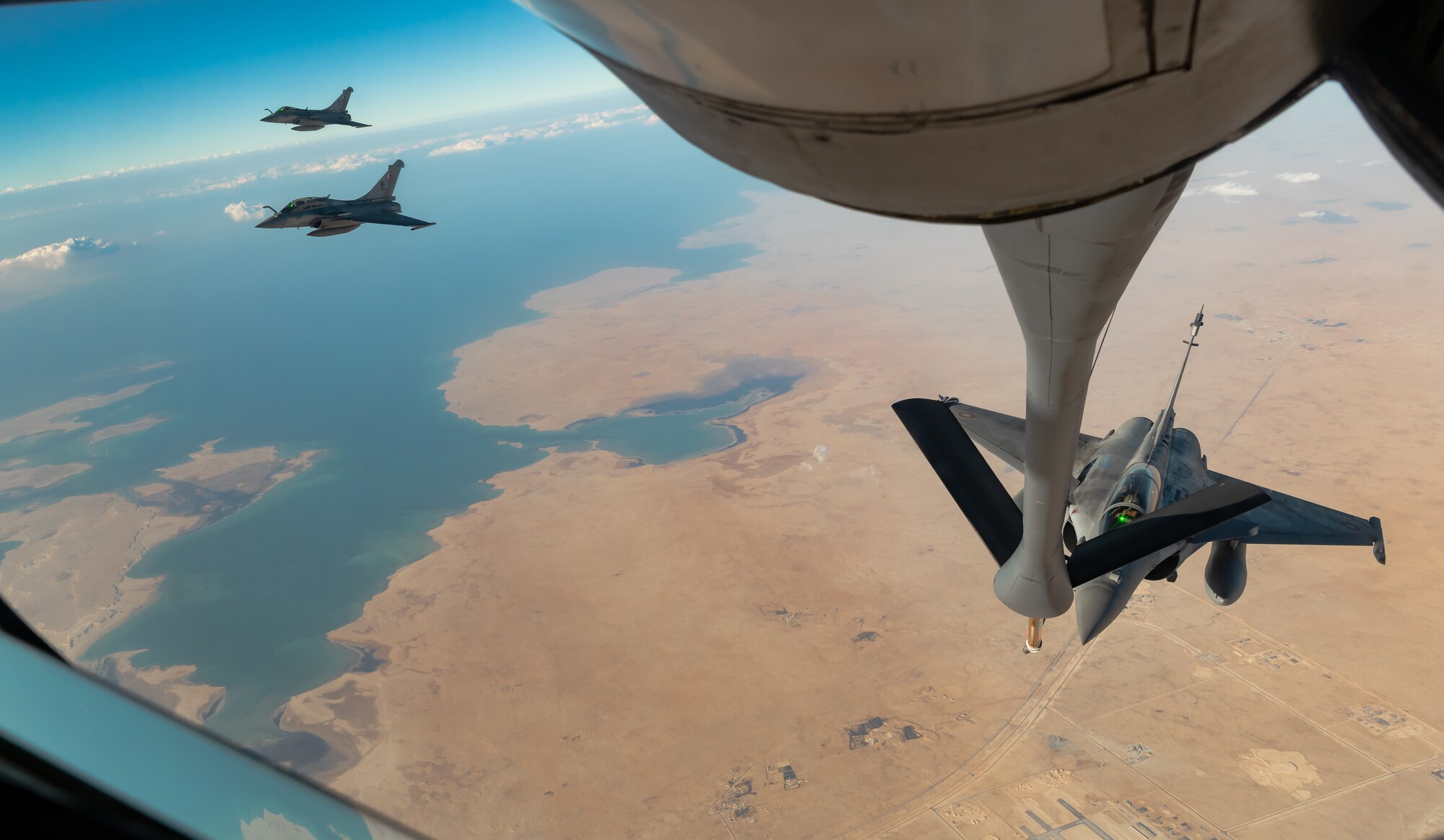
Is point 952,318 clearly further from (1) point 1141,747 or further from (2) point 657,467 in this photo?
(1) point 1141,747

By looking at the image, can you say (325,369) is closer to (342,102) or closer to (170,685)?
(170,685)

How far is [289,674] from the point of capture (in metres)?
35.8

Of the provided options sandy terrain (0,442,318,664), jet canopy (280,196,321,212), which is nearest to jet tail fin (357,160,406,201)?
jet canopy (280,196,321,212)

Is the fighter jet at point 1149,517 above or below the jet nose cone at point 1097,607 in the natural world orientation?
above

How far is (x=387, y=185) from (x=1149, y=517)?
17009 mm

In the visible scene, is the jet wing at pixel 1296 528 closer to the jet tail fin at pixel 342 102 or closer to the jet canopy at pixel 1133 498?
the jet canopy at pixel 1133 498

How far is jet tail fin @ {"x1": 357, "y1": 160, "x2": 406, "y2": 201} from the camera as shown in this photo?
1622 cm

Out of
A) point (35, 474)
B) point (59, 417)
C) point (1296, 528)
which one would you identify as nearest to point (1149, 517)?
point (1296, 528)

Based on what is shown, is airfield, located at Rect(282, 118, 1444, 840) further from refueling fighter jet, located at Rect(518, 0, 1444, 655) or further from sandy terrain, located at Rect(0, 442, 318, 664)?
sandy terrain, located at Rect(0, 442, 318, 664)

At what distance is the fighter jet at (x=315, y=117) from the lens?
1501cm

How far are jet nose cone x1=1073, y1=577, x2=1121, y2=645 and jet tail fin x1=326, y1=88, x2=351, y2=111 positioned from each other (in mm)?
18040

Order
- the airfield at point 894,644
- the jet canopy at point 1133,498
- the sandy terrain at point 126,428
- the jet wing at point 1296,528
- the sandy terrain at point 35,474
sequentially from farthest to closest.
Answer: the sandy terrain at point 126,428
the sandy terrain at point 35,474
the airfield at point 894,644
the jet wing at point 1296,528
the jet canopy at point 1133,498

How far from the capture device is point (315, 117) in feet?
49.7

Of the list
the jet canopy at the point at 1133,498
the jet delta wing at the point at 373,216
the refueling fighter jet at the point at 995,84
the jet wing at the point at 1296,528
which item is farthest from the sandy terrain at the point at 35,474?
the refueling fighter jet at the point at 995,84
